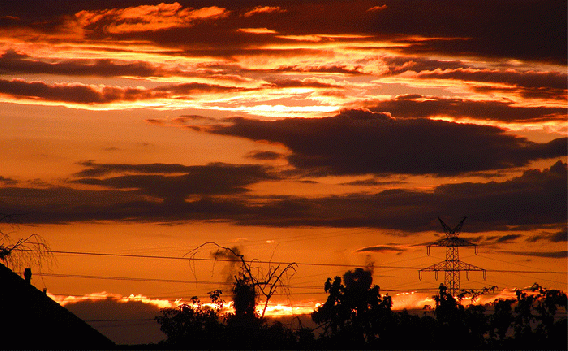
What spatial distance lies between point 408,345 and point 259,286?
19340 mm

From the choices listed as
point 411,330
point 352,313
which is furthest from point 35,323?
point 352,313

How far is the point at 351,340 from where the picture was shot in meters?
51.5

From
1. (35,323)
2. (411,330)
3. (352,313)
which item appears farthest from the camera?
(352,313)

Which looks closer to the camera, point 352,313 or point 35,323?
point 35,323

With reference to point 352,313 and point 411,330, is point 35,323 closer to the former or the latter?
point 411,330

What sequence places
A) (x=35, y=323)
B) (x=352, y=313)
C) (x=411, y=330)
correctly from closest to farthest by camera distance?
(x=35, y=323), (x=411, y=330), (x=352, y=313)

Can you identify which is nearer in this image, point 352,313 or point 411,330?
point 411,330

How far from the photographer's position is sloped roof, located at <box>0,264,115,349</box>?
34812 millimetres

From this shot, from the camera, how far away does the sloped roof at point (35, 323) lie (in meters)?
34.8

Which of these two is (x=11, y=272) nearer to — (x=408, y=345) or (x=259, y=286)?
(x=259, y=286)

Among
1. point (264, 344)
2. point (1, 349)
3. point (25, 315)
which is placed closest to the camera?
point (1, 349)

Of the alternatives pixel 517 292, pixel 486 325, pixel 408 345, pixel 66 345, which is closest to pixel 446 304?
pixel 408 345

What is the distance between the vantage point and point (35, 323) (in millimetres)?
36062

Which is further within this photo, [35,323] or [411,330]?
[411,330]
